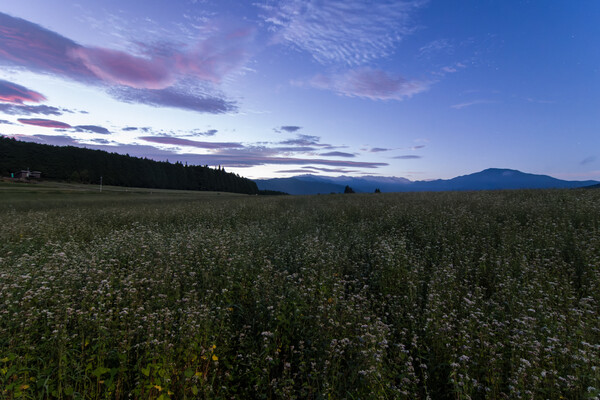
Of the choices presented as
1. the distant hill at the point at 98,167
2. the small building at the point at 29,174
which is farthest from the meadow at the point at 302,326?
the distant hill at the point at 98,167

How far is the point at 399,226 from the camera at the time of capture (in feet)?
36.6

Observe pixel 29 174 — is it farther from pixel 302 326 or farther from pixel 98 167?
pixel 302 326

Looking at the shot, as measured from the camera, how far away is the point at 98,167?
317 ft

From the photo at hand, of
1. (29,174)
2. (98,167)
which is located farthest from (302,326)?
(98,167)

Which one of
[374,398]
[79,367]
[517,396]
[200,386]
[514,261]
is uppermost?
[514,261]

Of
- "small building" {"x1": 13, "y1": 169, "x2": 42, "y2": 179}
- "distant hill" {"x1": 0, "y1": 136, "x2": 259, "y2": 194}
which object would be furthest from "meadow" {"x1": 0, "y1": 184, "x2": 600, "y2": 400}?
"distant hill" {"x1": 0, "y1": 136, "x2": 259, "y2": 194}

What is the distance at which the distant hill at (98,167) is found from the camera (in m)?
87.1

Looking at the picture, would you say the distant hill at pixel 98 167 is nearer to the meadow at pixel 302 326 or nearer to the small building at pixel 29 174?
the small building at pixel 29 174

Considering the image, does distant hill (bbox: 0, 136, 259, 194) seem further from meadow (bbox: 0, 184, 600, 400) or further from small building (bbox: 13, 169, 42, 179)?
meadow (bbox: 0, 184, 600, 400)

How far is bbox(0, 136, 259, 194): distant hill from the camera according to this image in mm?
87125

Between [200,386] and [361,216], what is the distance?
11.8m

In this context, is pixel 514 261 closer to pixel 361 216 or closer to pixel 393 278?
pixel 393 278

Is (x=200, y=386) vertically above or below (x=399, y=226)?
below

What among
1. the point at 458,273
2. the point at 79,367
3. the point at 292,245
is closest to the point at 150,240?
the point at 292,245
